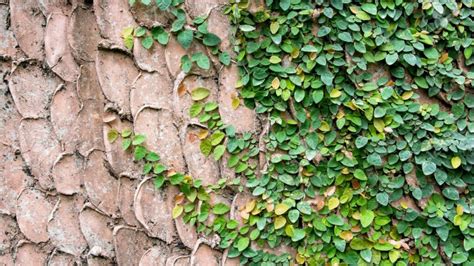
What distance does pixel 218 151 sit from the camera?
5.57ft

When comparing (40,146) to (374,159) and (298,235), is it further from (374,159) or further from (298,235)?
(374,159)

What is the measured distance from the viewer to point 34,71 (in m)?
1.89

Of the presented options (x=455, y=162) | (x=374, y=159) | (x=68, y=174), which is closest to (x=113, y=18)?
(x=68, y=174)

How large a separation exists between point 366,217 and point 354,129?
29 centimetres

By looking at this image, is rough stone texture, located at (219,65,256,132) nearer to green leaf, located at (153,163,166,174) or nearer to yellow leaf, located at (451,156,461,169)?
green leaf, located at (153,163,166,174)

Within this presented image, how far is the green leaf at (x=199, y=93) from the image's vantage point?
5.61 ft

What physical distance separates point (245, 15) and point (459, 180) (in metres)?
0.89

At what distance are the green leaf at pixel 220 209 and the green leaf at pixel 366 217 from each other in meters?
0.44

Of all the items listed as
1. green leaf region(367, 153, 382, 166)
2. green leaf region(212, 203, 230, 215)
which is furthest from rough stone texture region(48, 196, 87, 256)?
green leaf region(367, 153, 382, 166)

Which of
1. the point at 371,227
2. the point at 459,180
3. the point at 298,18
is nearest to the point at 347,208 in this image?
the point at 371,227

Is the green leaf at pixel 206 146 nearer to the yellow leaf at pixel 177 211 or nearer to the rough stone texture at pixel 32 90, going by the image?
the yellow leaf at pixel 177 211

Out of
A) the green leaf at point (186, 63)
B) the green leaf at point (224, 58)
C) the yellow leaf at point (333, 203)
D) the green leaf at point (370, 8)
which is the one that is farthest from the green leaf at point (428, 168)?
the green leaf at point (186, 63)

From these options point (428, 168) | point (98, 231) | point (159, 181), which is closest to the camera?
point (428, 168)

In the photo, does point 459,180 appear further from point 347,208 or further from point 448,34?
point 448,34
